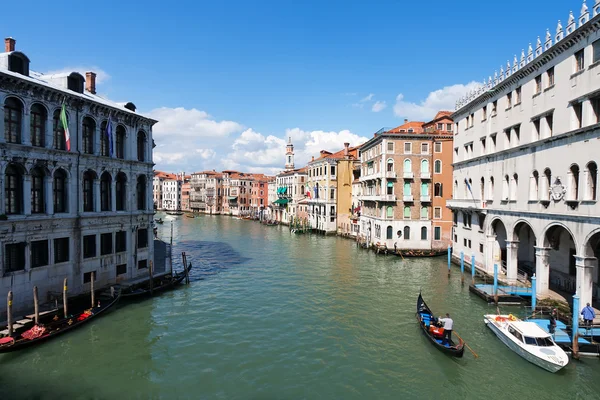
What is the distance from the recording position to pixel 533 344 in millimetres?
12844

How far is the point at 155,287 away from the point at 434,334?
45.6 ft

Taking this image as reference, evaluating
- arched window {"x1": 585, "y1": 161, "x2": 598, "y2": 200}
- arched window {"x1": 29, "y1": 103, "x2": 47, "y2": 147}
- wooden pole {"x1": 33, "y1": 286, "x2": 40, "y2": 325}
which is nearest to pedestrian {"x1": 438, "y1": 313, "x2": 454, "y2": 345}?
arched window {"x1": 585, "y1": 161, "x2": 598, "y2": 200}

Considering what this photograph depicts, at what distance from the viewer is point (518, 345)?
1325 centimetres

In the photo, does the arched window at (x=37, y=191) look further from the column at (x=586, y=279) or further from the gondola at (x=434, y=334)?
the column at (x=586, y=279)

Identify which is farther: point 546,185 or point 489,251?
point 489,251

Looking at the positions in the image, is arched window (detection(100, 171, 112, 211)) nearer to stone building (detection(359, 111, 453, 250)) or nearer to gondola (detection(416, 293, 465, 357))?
gondola (detection(416, 293, 465, 357))

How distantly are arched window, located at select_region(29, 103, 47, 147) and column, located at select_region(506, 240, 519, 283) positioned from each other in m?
22.1

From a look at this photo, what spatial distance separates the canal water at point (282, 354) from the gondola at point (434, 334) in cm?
27

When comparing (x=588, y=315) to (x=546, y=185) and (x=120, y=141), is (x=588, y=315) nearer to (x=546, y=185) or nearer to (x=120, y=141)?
(x=546, y=185)

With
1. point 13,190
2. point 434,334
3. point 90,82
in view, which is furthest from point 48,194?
point 434,334

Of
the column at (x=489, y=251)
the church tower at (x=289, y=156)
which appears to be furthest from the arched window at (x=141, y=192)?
the church tower at (x=289, y=156)

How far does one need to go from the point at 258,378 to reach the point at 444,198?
27617 millimetres

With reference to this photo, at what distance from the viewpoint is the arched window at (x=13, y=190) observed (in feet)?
48.4

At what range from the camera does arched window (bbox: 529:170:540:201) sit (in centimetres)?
1862
